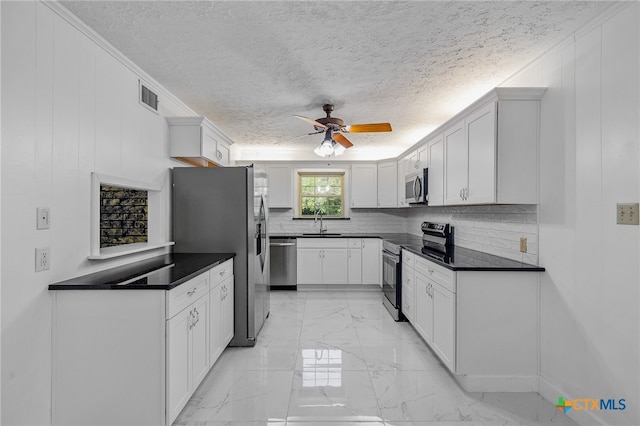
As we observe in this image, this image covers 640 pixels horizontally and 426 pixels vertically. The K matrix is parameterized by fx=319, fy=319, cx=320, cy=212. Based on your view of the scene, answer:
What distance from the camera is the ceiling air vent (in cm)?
265

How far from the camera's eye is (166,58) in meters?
2.42

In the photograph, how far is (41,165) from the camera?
5.62ft

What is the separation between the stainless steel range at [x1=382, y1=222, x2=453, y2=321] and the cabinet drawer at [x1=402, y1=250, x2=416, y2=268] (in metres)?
0.09

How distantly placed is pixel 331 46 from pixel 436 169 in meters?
1.92

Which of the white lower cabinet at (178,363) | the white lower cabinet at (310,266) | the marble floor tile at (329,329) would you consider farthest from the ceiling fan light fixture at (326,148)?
the white lower cabinet at (310,266)

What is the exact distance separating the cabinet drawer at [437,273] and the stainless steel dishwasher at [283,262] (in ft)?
8.24

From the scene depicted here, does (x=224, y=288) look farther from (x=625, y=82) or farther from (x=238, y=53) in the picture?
(x=625, y=82)

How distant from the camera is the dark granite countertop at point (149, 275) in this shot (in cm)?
175

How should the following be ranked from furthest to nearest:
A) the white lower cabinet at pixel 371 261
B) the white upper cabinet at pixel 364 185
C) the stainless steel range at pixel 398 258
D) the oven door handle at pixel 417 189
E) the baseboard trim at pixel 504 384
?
the white upper cabinet at pixel 364 185 → the white lower cabinet at pixel 371 261 → the oven door handle at pixel 417 189 → the stainless steel range at pixel 398 258 → the baseboard trim at pixel 504 384

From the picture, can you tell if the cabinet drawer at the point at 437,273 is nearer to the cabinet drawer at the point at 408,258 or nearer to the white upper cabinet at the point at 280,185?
the cabinet drawer at the point at 408,258

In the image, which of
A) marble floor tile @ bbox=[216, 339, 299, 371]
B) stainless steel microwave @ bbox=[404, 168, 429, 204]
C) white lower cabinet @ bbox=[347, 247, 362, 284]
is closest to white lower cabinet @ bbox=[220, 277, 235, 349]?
marble floor tile @ bbox=[216, 339, 299, 371]

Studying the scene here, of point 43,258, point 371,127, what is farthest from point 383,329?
point 43,258

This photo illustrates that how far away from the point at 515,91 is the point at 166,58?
2618 millimetres

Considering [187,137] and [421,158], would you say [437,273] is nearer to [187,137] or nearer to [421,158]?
[421,158]
